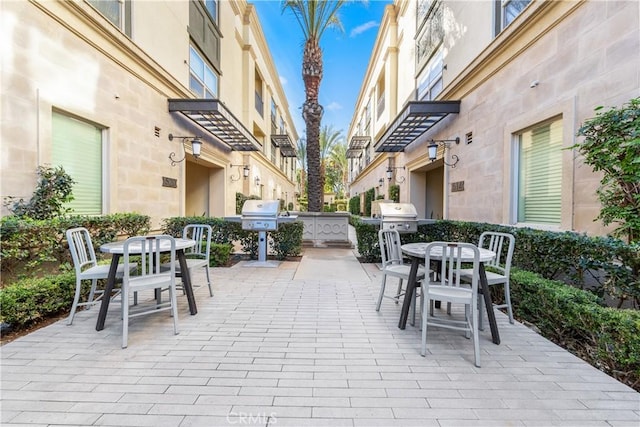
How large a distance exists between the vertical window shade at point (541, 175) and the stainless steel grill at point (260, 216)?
4757 millimetres

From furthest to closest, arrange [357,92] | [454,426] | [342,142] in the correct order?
[342,142]
[357,92]
[454,426]

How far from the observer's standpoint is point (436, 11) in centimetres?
873

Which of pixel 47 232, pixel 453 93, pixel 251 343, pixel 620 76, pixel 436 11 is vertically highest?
pixel 436 11

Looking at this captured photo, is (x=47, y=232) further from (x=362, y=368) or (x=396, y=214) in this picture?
(x=396, y=214)

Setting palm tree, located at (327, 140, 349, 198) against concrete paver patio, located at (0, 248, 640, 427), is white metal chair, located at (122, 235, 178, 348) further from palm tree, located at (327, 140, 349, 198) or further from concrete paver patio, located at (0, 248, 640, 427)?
palm tree, located at (327, 140, 349, 198)

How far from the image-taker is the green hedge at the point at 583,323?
2242 millimetres

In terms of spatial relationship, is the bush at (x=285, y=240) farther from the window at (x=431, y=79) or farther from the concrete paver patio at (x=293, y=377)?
the window at (x=431, y=79)

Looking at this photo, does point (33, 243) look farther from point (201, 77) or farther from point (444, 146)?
point (444, 146)

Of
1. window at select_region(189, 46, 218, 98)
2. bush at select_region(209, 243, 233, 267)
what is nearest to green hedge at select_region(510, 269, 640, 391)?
bush at select_region(209, 243, 233, 267)

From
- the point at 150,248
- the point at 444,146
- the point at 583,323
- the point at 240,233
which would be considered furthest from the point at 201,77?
the point at 583,323

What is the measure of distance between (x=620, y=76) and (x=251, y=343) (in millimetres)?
5114

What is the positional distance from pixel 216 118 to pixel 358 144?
13.5 meters

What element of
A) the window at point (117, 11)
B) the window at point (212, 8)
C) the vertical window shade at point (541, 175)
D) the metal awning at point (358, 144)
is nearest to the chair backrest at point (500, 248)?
the vertical window shade at point (541, 175)

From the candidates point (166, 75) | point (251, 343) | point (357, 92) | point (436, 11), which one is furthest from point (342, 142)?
point (251, 343)
